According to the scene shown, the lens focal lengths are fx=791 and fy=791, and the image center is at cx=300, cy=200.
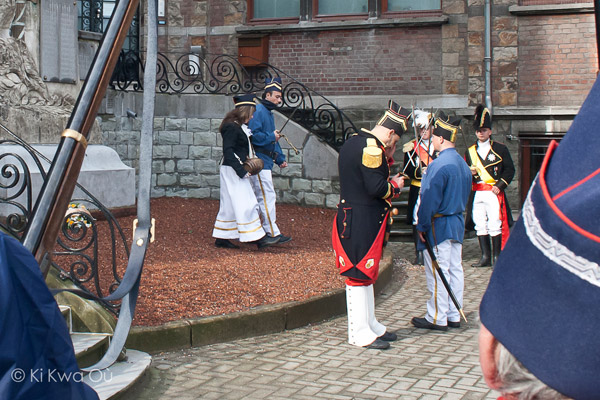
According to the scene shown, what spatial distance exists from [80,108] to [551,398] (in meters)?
2.19

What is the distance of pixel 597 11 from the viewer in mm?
1571

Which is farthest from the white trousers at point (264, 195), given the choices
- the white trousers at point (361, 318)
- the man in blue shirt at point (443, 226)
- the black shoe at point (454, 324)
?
the white trousers at point (361, 318)

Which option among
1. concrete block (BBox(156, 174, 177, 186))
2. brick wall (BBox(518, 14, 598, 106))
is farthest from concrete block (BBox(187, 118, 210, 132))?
brick wall (BBox(518, 14, 598, 106))

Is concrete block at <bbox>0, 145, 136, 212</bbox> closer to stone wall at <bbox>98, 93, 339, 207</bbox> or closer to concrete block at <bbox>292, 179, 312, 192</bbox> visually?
stone wall at <bbox>98, 93, 339, 207</bbox>

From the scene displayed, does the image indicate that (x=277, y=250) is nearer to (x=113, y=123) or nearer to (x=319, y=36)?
(x=113, y=123)

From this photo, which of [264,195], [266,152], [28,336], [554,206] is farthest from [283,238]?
[554,206]

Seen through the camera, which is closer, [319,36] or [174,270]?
[174,270]

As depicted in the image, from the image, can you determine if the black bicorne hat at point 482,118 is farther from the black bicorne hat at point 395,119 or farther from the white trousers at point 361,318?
the white trousers at point 361,318

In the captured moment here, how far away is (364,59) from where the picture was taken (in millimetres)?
15141

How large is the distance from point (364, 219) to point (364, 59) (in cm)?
922

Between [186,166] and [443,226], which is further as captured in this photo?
[186,166]

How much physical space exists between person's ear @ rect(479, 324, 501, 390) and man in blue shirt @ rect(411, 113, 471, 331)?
5766mm

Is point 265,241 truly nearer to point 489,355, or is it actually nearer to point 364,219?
point 364,219

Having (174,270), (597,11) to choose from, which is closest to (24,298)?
(597,11)
